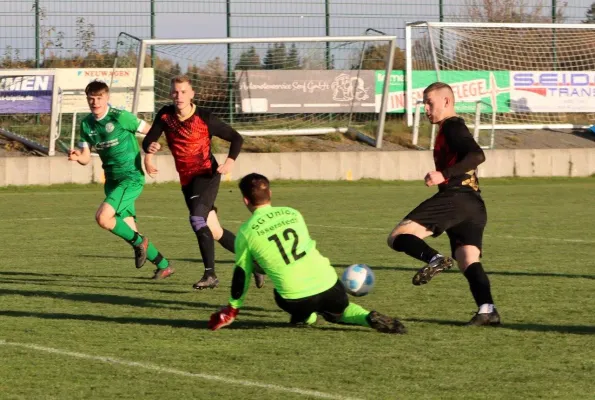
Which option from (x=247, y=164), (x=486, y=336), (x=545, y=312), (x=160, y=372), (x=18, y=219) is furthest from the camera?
(x=247, y=164)

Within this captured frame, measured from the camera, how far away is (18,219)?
1691 cm

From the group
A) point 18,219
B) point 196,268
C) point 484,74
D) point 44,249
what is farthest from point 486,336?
point 484,74

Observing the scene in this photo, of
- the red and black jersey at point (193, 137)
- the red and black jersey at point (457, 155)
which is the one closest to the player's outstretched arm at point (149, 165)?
the red and black jersey at point (193, 137)

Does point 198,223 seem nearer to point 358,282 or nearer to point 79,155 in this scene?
point 79,155

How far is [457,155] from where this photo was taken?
7758 mm

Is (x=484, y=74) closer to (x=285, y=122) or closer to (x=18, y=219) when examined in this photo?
(x=285, y=122)

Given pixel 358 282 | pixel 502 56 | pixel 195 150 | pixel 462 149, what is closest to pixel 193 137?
pixel 195 150

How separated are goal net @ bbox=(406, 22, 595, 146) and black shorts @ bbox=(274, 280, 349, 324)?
20.2 meters

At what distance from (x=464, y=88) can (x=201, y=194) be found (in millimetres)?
18771

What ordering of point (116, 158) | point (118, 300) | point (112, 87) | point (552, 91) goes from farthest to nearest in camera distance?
point (552, 91)
point (112, 87)
point (116, 158)
point (118, 300)

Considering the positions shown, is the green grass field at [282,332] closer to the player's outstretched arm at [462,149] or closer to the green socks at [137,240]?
the green socks at [137,240]

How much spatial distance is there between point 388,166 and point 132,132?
49.2 feet

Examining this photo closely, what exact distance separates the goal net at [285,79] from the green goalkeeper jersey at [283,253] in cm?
1838

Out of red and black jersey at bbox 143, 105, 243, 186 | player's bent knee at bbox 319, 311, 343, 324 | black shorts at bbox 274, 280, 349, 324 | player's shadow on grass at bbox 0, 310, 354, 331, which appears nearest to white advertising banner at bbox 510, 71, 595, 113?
red and black jersey at bbox 143, 105, 243, 186
